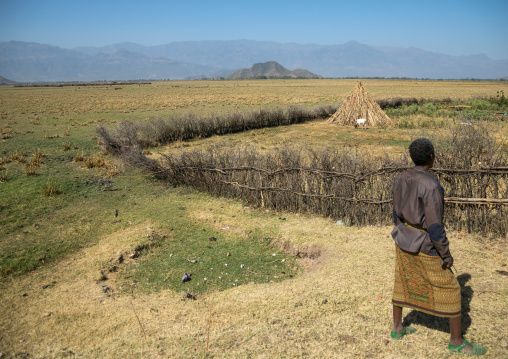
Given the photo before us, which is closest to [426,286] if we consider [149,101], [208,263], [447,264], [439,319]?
[447,264]

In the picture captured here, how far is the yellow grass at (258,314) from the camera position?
2967 mm

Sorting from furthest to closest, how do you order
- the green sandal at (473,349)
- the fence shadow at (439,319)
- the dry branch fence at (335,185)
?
the dry branch fence at (335,185) < the fence shadow at (439,319) < the green sandal at (473,349)

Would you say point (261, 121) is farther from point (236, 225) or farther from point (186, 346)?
point (186, 346)

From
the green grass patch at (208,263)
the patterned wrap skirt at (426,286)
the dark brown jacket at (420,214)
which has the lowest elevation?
the green grass patch at (208,263)

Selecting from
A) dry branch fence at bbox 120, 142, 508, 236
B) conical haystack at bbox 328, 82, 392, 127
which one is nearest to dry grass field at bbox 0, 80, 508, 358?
dry branch fence at bbox 120, 142, 508, 236

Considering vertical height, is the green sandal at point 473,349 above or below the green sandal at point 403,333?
above

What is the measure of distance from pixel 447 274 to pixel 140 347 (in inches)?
108

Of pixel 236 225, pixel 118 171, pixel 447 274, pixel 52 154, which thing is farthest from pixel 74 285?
pixel 52 154

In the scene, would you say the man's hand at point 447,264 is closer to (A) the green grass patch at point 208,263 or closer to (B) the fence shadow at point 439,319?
(B) the fence shadow at point 439,319

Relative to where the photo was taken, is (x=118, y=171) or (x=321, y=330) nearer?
(x=321, y=330)

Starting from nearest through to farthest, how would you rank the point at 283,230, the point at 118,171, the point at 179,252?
the point at 179,252 → the point at 283,230 → the point at 118,171

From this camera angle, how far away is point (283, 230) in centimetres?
543

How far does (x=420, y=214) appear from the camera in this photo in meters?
2.50

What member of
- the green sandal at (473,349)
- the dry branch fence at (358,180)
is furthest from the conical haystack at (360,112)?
the green sandal at (473,349)
